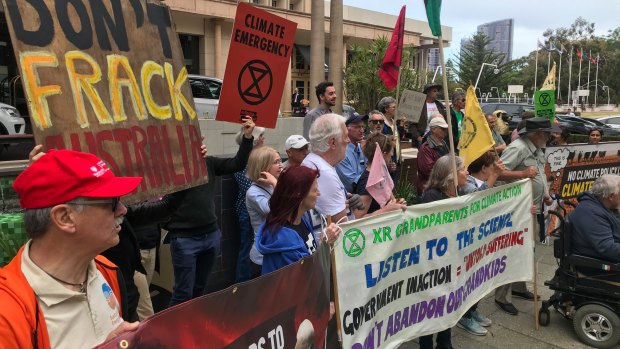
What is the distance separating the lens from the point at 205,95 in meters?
12.8

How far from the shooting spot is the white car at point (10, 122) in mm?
9375

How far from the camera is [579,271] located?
4.32m

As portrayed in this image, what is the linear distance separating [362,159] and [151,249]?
253 cm

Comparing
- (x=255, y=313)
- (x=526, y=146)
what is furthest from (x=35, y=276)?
(x=526, y=146)

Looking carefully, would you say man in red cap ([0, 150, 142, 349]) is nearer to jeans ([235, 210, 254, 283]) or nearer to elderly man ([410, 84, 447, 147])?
jeans ([235, 210, 254, 283])

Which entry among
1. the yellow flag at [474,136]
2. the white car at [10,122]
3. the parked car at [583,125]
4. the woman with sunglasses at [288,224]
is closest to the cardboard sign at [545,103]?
the yellow flag at [474,136]

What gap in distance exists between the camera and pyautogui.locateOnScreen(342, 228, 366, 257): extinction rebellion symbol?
2791 mm

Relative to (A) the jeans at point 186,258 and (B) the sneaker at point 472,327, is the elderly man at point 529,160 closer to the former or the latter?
(B) the sneaker at point 472,327

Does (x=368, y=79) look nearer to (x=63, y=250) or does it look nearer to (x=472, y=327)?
(x=472, y=327)

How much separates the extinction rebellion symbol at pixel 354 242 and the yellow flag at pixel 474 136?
2217mm

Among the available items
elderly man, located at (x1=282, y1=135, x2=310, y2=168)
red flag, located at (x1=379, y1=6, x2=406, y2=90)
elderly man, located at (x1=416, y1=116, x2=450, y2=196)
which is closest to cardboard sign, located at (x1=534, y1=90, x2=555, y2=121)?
red flag, located at (x1=379, y1=6, x2=406, y2=90)

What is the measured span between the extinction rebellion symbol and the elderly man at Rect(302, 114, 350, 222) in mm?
410

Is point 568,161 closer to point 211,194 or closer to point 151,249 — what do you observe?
point 211,194

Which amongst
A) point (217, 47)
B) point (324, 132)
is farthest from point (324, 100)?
point (217, 47)
